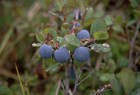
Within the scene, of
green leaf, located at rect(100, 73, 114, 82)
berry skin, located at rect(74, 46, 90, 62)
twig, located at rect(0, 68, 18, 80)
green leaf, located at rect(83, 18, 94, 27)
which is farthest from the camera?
twig, located at rect(0, 68, 18, 80)

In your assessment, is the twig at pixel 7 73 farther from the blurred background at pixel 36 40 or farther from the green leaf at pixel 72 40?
the green leaf at pixel 72 40

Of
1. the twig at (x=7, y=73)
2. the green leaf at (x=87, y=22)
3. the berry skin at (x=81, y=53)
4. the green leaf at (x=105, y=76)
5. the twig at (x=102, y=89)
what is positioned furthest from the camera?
the twig at (x=7, y=73)

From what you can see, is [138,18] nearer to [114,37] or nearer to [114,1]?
[114,37]

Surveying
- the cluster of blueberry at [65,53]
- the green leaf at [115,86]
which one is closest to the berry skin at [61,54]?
the cluster of blueberry at [65,53]

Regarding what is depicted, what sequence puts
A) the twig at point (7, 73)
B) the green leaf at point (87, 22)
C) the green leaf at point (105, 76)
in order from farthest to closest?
the twig at point (7, 73) → the green leaf at point (87, 22) → the green leaf at point (105, 76)

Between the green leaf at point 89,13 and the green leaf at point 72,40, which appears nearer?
the green leaf at point 72,40

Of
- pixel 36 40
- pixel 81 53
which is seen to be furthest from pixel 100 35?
pixel 36 40

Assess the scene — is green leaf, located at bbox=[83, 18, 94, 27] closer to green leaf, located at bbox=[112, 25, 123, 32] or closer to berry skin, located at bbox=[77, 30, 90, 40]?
green leaf, located at bbox=[112, 25, 123, 32]

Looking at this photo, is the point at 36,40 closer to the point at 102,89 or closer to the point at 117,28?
the point at 117,28

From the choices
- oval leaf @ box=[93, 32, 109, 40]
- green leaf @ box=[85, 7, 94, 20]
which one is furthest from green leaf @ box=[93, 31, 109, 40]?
green leaf @ box=[85, 7, 94, 20]

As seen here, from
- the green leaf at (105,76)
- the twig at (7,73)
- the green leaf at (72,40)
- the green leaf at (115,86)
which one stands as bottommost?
the twig at (7,73)

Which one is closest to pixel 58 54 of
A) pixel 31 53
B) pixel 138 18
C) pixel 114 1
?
pixel 138 18
